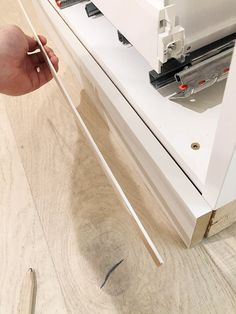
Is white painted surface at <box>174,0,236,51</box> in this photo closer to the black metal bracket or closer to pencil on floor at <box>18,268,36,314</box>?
the black metal bracket

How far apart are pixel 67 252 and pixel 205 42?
0.47m

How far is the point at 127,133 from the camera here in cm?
63

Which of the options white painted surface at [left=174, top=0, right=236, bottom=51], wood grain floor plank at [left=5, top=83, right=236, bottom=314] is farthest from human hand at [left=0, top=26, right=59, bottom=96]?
white painted surface at [left=174, top=0, right=236, bottom=51]

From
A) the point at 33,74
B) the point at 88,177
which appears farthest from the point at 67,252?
the point at 33,74

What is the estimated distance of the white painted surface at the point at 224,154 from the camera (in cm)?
30

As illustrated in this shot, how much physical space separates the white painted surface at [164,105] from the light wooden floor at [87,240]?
0.19 meters

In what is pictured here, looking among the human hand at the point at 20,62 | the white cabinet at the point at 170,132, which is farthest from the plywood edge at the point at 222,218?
the human hand at the point at 20,62

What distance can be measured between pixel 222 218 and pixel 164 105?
220 millimetres

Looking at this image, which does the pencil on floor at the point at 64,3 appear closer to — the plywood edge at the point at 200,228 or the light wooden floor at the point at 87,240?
the light wooden floor at the point at 87,240

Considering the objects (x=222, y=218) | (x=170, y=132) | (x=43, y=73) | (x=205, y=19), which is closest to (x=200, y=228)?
(x=222, y=218)

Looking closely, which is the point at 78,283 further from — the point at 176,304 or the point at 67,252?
the point at 176,304

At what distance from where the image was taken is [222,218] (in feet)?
1.79

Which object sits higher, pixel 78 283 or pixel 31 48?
pixel 31 48

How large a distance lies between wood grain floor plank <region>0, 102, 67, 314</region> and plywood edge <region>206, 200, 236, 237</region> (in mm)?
309
